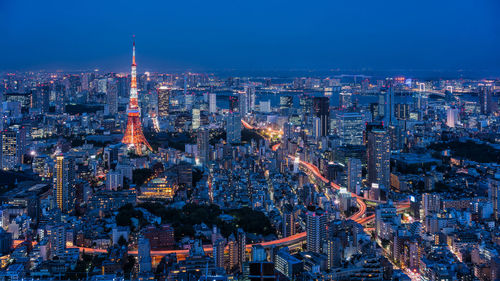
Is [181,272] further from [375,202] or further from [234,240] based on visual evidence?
[375,202]

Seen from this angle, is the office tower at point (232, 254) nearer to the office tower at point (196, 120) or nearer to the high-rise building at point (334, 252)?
the high-rise building at point (334, 252)

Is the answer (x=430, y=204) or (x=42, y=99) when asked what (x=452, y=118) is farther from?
(x=42, y=99)

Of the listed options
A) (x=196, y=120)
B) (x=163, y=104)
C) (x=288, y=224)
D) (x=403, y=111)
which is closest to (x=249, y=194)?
(x=288, y=224)

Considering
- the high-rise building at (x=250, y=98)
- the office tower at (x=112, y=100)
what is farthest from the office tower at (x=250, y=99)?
the office tower at (x=112, y=100)

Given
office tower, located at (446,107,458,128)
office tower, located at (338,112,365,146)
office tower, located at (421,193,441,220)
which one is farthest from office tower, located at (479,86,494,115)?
office tower, located at (421,193,441,220)

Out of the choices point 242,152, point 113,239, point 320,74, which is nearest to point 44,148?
point 242,152

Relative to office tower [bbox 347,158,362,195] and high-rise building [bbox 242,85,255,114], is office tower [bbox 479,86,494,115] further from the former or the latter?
office tower [bbox 347,158,362,195]
